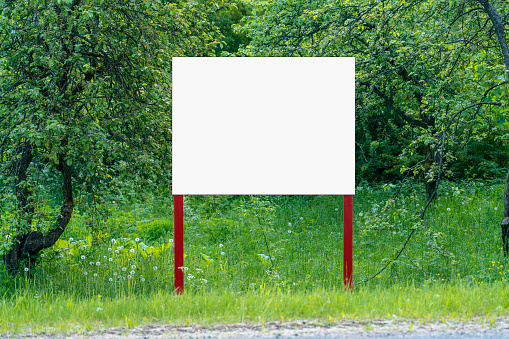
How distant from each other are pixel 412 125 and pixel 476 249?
4408mm

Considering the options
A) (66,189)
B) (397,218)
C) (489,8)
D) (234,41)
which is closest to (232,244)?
(66,189)

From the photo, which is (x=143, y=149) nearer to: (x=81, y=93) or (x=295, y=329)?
(x=81, y=93)

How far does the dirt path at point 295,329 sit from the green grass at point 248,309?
0.10m

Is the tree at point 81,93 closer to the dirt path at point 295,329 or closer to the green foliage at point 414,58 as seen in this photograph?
the dirt path at point 295,329

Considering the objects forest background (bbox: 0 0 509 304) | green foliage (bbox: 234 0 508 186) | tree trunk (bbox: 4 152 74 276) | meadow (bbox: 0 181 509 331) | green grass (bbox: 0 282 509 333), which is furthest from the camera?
green foliage (bbox: 234 0 508 186)

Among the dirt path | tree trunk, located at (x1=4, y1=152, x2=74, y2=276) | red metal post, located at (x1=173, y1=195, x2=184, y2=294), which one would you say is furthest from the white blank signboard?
tree trunk, located at (x1=4, y1=152, x2=74, y2=276)

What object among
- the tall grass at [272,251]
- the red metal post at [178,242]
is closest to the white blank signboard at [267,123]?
the red metal post at [178,242]

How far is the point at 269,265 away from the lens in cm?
704

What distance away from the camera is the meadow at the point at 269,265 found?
4.34 m

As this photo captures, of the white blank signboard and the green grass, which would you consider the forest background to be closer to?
the white blank signboard

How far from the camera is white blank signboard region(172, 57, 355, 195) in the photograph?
5145 millimetres

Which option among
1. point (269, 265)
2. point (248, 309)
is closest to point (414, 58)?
point (269, 265)

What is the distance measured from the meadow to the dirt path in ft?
0.57

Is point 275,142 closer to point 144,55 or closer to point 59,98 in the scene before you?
point 144,55
